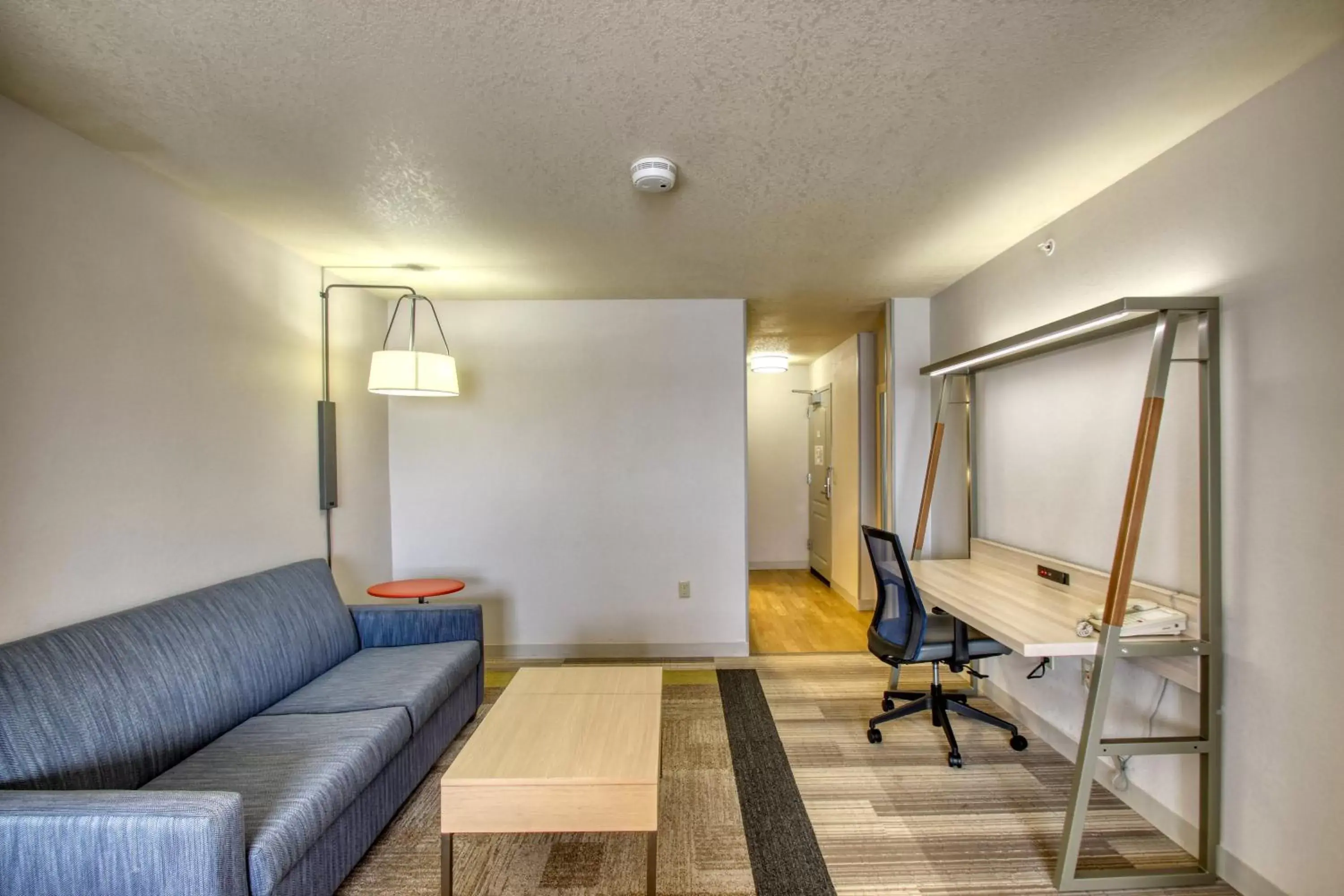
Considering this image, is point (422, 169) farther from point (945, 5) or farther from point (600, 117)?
point (945, 5)

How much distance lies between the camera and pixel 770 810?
2.17m

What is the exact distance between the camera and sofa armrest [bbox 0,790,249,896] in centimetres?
122

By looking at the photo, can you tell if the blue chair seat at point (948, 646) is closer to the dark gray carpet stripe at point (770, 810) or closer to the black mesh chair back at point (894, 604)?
the black mesh chair back at point (894, 604)

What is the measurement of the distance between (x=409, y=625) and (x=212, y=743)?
99 cm

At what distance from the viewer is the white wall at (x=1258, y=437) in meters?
1.51

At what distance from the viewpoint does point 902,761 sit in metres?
2.51

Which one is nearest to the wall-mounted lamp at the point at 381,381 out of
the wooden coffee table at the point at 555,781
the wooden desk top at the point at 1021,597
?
the wooden coffee table at the point at 555,781

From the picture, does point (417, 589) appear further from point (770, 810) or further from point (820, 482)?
point (820, 482)

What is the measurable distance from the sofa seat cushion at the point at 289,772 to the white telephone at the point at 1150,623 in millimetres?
2404

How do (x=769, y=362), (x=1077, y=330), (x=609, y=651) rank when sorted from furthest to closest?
(x=769, y=362), (x=609, y=651), (x=1077, y=330)

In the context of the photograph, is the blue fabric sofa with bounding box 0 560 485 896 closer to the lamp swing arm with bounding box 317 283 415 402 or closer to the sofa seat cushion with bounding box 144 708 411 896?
the sofa seat cushion with bounding box 144 708 411 896

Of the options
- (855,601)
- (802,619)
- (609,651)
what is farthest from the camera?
(855,601)

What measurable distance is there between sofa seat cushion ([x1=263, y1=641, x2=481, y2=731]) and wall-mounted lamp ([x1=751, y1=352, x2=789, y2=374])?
353 centimetres

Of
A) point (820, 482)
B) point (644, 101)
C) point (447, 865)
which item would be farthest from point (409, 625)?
point (820, 482)
